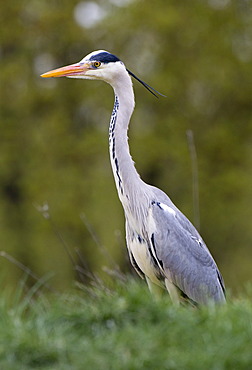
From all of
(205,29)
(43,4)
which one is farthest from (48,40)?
(205,29)

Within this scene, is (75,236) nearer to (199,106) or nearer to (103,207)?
(103,207)

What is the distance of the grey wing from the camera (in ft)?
19.7

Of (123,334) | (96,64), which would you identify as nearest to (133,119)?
(96,64)

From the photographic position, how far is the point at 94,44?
17.4m

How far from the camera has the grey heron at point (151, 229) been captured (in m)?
6.03

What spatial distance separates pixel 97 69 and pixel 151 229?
143 cm

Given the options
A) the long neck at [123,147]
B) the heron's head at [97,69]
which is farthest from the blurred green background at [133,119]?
the long neck at [123,147]

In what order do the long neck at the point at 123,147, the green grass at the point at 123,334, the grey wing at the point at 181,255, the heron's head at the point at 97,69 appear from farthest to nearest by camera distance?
the heron's head at the point at 97,69, the long neck at the point at 123,147, the grey wing at the point at 181,255, the green grass at the point at 123,334

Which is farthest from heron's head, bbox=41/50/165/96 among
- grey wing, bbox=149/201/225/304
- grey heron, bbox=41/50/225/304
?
grey wing, bbox=149/201/225/304

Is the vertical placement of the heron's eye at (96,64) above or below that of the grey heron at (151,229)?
above

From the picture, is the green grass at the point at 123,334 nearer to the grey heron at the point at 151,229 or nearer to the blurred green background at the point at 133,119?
the grey heron at the point at 151,229

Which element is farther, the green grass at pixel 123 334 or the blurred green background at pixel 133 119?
the blurred green background at pixel 133 119

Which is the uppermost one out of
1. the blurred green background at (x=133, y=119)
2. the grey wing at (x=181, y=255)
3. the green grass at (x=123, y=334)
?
the green grass at (x=123, y=334)

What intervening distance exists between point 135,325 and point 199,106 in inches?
554
